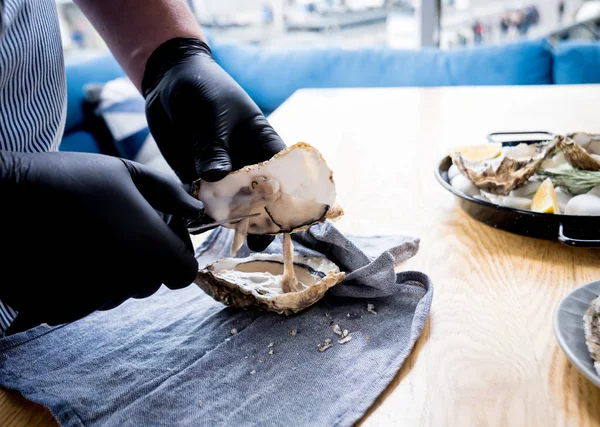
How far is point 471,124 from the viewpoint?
1705 mm

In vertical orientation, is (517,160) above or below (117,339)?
above

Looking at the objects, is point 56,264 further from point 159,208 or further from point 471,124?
point 471,124

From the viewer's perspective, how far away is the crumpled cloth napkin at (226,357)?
62 cm

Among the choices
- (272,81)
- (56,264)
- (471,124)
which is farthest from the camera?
(272,81)

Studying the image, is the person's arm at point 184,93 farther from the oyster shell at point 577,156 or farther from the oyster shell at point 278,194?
the oyster shell at point 577,156

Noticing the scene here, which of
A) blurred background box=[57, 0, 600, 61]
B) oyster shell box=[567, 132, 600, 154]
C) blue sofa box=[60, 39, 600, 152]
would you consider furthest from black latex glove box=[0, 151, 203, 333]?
blurred background box=[57, 0, 600, 61]

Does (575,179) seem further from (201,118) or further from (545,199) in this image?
(201,118)

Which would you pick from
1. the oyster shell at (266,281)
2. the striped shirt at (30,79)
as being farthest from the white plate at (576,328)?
the striped shirt at (30,79)

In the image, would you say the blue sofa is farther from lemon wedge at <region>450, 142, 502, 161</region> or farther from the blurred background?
lemon wedge at <region>450, 142, 502, 161</region>

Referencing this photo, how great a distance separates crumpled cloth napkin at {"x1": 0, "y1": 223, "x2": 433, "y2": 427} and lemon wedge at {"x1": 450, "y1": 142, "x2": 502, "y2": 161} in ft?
1.32

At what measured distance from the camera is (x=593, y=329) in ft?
1.98

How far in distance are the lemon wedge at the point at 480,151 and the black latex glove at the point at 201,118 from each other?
0.43m

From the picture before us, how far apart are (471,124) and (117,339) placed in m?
1.31

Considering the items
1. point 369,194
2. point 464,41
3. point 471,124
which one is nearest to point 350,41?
point 464,41
